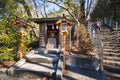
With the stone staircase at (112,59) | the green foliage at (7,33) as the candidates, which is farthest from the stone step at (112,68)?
the green foliage at (7,33)

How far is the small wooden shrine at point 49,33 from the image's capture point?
14.1 metres

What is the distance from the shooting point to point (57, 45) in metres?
14.6

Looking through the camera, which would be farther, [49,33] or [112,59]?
[49,33]

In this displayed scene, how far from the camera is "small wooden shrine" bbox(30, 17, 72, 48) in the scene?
1405 centimetres

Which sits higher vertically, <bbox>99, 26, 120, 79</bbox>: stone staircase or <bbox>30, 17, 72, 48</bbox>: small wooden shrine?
<bbox>30, 17, 72, 48</bbox>: small wooden shrine

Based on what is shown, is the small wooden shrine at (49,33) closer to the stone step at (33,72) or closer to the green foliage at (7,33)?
the green foliage at (7,33)

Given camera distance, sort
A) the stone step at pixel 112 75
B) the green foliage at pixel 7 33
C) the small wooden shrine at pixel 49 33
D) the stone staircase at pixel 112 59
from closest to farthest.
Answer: the stone step at pixel 112 75
the stone staircase at pixel 112 59
the green foliage at pixel 7 33
the small wooden shrine at pixel 49 33

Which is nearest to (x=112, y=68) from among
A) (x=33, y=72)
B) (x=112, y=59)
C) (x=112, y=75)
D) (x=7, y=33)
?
(x=112, y=75)

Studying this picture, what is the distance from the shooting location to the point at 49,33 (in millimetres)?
15008

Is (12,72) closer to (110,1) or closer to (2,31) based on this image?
(2,31)

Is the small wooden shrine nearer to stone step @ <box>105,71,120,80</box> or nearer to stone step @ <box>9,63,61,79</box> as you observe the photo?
stone step @ <box>9,63,61,79</box>

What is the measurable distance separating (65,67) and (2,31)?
4556 millimetres

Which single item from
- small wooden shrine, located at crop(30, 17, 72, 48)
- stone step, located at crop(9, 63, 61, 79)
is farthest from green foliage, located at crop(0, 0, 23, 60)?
small wooden shrine, located at crop(30, 17, 72, 48)

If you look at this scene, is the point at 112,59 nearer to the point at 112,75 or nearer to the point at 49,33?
the point at 112,75
